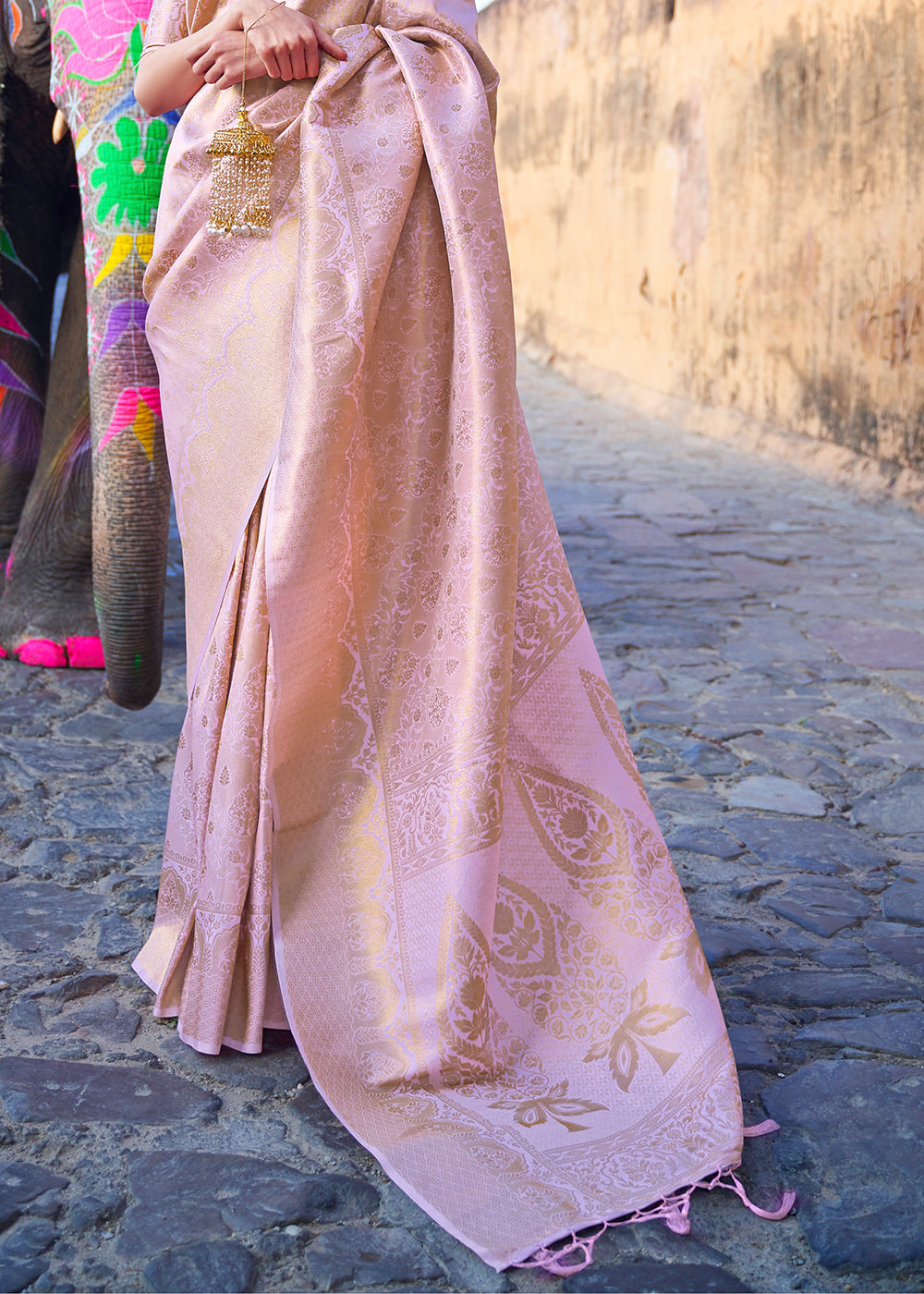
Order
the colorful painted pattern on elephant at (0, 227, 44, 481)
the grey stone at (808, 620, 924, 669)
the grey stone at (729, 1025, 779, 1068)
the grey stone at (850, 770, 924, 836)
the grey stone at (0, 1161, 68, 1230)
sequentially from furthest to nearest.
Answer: the grey stone at (808, 620, 924, 669) < the colorful painted pattern on elephant at (0, 227, 44, 481) < the grey stone at (850, 770, 924, 836) < the grey stone at (729, 1025, 779, 1068) < the grey stone at (0, 1161, 68, 1230)

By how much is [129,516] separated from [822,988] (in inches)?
56.9

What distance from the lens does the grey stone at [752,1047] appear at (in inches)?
73.8

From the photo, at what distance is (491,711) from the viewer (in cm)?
174

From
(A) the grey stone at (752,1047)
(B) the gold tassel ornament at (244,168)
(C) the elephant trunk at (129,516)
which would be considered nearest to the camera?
(B) the gold tassel ornament at (244,168)

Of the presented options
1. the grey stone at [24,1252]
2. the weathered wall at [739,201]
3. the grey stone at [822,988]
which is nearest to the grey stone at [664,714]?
the grey stone at [822,988]

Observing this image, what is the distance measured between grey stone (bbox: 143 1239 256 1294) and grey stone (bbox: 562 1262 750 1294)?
36 cm

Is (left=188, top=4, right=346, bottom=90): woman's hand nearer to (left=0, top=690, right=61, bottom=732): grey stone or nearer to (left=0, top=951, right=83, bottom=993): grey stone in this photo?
(left=0, top=951, right=83, bottom=993): grey stone

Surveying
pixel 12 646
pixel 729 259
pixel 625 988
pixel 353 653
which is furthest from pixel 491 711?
pixel 729 259

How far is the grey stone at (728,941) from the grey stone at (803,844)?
31 cm

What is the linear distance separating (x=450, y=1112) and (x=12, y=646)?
7.95ft

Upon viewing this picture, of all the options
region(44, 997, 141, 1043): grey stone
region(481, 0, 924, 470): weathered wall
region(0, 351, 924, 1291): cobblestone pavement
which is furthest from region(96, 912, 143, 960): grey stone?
region(481, 0, 924, 470): weathered wall

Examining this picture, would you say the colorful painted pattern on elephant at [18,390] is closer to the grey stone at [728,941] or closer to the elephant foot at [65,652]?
the elephant foot at [65,652]

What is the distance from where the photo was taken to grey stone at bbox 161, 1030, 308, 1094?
1.79m

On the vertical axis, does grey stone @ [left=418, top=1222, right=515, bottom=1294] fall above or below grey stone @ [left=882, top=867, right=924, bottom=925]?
above
